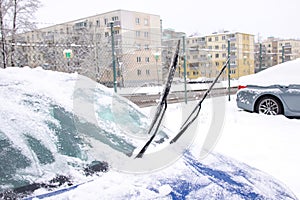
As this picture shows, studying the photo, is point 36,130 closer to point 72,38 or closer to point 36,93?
point 36,93

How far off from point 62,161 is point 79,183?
0.56 ft

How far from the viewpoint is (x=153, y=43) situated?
8.35 metres

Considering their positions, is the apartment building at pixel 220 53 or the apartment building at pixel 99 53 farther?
the apartment building at pixel 220 53

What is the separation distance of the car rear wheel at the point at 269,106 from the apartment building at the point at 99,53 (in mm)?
2492

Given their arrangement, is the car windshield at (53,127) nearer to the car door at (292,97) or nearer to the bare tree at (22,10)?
the car door at (292,97)

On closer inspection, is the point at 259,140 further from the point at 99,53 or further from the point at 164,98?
the point at 99,53

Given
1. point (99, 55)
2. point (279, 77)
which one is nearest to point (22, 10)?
point (99, 55)

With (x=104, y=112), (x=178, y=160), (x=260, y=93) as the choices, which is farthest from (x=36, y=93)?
(x=260, y=93)

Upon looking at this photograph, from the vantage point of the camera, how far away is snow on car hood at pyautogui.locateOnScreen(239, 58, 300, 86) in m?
6.28

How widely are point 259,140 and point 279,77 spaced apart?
276 centimetres

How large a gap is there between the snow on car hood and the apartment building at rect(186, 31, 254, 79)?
525cm

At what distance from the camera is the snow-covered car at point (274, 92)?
6080 mm

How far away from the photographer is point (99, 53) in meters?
7.16

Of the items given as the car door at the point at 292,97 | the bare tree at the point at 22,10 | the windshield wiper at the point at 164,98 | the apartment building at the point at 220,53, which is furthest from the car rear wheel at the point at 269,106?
the bare tree at the point at 22,10
